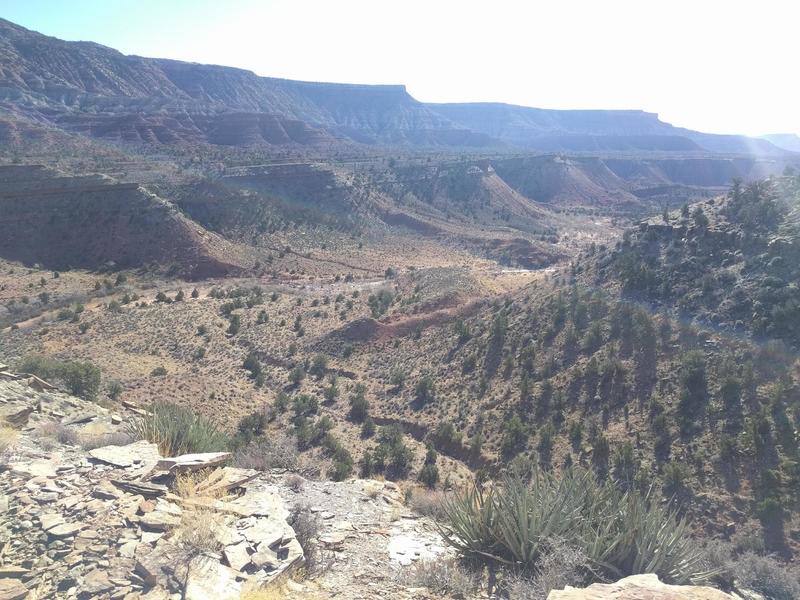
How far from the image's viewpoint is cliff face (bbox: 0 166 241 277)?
50.1 meters

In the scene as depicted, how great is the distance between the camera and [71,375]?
1838 cm

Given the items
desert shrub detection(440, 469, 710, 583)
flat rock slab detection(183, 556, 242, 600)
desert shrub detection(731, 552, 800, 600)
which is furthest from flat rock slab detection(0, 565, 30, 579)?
desert shrub detection(731, 552, 800, 600)

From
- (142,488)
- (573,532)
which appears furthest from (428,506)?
(142,488)

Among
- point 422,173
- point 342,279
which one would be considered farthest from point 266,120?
point 342,279

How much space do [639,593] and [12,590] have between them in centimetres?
655

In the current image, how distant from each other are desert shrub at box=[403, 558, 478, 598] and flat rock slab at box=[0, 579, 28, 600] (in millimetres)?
4462

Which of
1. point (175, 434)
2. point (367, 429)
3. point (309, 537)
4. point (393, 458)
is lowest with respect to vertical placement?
point (367, 429)

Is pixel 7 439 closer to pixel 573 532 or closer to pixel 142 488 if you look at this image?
pixel 142 488

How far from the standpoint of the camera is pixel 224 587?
6074 mm

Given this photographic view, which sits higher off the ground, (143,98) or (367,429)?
(143,98)

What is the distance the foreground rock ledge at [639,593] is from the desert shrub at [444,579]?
1.65 meters

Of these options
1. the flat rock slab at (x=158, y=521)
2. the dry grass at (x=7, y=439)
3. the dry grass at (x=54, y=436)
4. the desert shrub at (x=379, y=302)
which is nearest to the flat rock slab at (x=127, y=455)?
the dry grass at (x=54, y=436)

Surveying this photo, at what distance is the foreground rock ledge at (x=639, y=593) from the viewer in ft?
18.2

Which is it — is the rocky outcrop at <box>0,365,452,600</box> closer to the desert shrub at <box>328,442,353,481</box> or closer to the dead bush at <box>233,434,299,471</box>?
the dead bush at <box>233,434,299,471</box>
